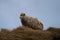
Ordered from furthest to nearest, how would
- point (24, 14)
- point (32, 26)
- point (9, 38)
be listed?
point (24, 14)
point (32, 26)
point (9, 38)

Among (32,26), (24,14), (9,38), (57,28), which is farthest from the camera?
(24,14)

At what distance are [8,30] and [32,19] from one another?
4106mm

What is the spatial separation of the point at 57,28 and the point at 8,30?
15.0 ft

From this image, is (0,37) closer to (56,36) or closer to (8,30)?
(8,30)

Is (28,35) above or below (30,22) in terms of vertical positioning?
below

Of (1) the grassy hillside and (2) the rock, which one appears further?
(2) the rock

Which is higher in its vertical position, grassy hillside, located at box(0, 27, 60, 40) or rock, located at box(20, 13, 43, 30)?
rock, located at box(20, 13, 43, 30)

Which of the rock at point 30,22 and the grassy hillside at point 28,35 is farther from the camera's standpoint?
the rock at point 30,22

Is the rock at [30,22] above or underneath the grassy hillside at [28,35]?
above

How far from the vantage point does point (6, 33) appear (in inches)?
817

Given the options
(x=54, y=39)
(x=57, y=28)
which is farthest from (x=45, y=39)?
(x=57, y=28)

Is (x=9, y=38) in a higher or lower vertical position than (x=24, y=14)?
lower

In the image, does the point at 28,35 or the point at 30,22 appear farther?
the point at 30,22

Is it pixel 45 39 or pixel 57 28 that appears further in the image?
pixel 57 28
